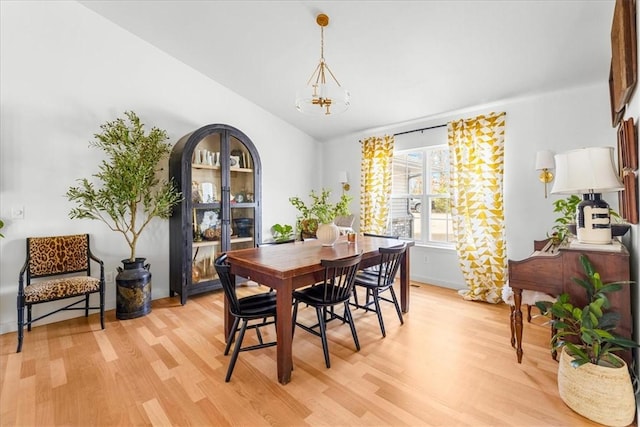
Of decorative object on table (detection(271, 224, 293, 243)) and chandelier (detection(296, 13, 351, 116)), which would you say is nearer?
chandelier (detection(296, 13, 351, 116))

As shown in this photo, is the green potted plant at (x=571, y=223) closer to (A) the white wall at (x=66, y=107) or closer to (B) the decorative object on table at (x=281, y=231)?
(B) the decorative object on table at (x=281, y=231)

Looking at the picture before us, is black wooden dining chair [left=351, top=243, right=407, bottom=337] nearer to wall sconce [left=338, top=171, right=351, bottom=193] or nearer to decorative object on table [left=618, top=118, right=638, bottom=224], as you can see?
decorative object on table [left=618, top=118, right=638, bottom=224]

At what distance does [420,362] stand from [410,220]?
8.23 feet

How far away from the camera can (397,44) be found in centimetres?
266

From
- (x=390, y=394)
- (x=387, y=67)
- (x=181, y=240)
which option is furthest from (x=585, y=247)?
(x=181, y=240)

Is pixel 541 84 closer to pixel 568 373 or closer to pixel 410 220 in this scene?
pixel 410 220

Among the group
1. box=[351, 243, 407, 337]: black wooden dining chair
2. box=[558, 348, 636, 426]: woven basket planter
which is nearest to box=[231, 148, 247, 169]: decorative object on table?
box=[351, 243, 407, 337]: black wooden dining chair

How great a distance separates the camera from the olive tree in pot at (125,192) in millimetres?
2924

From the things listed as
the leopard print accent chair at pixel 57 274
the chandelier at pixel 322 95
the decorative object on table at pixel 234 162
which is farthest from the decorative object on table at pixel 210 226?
the chandelier at pixel 322 95

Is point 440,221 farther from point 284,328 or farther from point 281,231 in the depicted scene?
point 284,328

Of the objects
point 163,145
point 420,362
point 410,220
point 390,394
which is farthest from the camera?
point 410,220

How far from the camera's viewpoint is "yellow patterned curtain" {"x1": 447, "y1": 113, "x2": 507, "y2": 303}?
3361mm

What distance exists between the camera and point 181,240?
3367mm

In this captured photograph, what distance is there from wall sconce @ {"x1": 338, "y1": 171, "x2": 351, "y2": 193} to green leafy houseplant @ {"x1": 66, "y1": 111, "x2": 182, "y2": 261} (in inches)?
99.4
